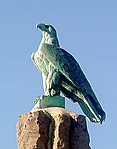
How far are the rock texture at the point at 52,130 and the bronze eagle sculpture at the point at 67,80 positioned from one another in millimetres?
526

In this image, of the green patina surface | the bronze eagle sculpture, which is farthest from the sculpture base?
the bronze eagle sculpture

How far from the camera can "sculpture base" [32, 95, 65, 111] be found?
10.2 meters

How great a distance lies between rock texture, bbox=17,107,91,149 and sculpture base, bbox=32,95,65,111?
21 centimetres

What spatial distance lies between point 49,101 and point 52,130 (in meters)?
0.73

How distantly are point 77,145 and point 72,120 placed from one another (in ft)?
1.65

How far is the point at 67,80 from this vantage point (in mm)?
10539

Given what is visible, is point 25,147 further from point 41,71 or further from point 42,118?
point 41,71

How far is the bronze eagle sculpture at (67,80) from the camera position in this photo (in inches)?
412

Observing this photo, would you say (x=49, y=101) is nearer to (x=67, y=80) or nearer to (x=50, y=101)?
(x=50, y=101)

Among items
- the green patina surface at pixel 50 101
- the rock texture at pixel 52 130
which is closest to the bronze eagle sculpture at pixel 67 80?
the green patina surface at pixel 50 101

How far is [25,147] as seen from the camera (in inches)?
381

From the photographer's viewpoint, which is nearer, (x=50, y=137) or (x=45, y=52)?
(x=50, y=137)

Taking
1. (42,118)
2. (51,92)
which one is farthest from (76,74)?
(42,118)

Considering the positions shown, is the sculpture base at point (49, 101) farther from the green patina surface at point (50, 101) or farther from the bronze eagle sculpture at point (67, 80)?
the bronze eagle sculpture at point (67, 80)
